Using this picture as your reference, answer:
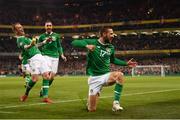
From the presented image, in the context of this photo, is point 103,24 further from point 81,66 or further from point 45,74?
point 45,74

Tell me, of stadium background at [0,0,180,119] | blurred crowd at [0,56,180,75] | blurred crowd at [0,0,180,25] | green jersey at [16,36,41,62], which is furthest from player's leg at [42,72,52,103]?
blurred crowd at [0,0,180,25]

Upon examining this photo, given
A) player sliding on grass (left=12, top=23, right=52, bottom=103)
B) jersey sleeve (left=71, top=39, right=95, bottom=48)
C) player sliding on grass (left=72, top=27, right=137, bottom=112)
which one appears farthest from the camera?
player sliding on grass (left=12, top=23, right=52, bottom=103)

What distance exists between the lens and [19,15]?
86125 mm

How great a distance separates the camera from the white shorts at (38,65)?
13.5m

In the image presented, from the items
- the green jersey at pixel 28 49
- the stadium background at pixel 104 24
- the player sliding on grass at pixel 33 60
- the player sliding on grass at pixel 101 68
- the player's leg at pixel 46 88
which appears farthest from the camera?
the stadium background at pixel 104 24

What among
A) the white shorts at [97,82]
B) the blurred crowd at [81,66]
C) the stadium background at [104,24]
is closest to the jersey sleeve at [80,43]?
the white shorts at [97,82]

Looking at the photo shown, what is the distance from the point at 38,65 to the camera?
44.3 ft

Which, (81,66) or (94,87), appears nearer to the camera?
(94,87)

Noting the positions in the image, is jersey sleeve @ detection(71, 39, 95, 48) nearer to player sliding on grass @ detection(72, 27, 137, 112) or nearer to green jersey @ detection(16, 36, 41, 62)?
player sliding on grass @ detection(72, 27, 137, 112)

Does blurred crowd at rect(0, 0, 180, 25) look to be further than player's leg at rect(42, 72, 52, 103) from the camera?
Yes

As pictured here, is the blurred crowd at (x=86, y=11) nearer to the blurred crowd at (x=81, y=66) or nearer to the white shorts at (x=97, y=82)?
the blurred crowd at (x=81, y=66)

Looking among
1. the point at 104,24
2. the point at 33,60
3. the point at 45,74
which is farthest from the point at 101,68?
the point at 104,24

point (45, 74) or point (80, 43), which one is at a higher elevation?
point (80, 43)

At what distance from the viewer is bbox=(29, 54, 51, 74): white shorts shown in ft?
44.2
